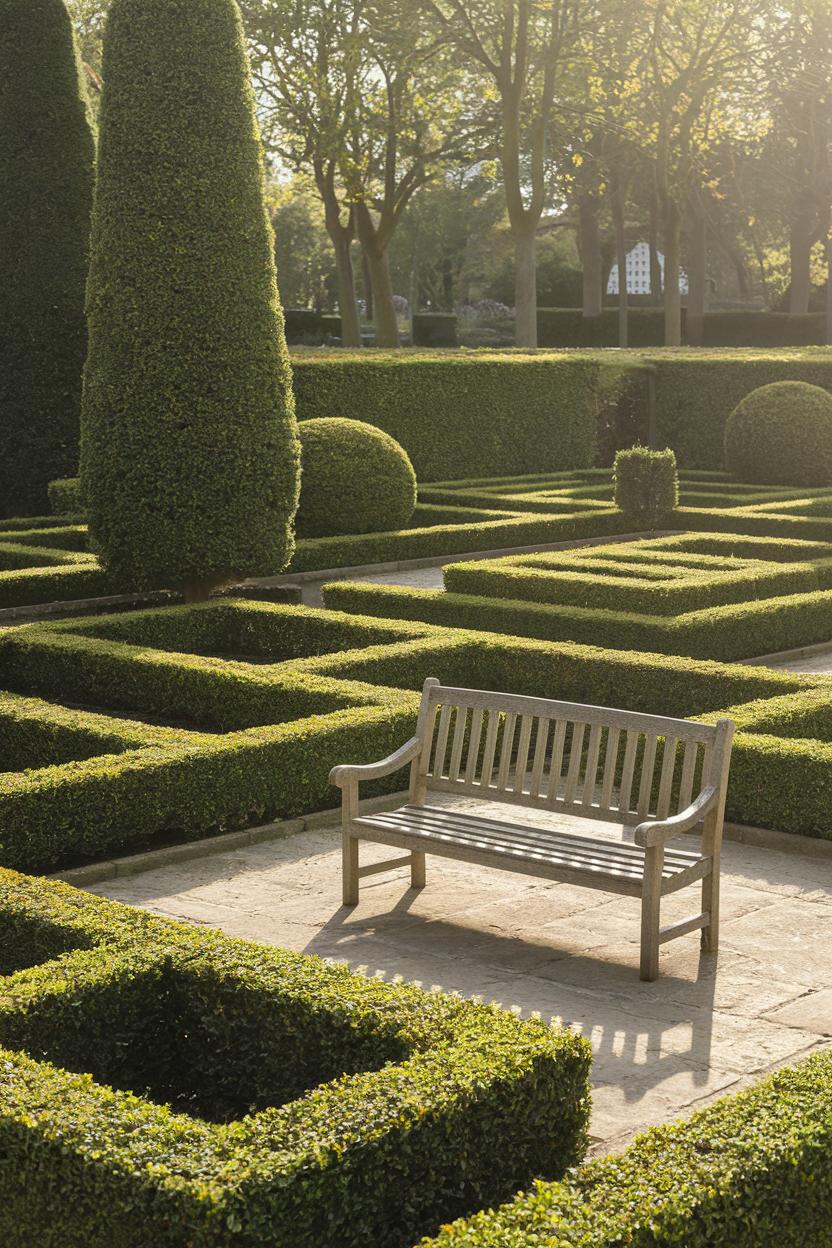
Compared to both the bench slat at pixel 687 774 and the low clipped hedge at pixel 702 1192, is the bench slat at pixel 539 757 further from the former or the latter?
the low clipped hedge at pixel 702 1192

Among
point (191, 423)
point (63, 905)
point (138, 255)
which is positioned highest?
point (138, 255)

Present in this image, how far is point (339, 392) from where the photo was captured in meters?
22.1

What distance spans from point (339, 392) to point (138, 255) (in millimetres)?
8820

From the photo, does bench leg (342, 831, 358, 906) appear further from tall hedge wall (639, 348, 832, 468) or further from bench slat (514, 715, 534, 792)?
tall hedge wall (639, 348, 832, 468)

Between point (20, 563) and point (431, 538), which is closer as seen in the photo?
point (20, 563)

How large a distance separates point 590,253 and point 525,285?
2258 centimetres

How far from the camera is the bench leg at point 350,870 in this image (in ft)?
22.7

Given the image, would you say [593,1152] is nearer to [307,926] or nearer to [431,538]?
[307,926]

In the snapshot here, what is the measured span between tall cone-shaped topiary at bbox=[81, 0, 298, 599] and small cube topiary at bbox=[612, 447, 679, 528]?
6.73 meters

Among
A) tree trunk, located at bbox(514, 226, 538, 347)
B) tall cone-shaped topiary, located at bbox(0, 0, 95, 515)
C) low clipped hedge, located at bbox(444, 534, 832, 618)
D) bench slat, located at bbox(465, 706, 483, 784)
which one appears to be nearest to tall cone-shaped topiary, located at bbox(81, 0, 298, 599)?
low clipped hedge, located at bbox(444, 534, 832, 618)

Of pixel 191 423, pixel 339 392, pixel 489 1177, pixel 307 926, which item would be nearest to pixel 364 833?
pixel 307 926

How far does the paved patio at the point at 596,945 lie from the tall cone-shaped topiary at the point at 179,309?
19.2ft

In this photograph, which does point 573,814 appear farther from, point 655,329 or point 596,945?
point 655,329

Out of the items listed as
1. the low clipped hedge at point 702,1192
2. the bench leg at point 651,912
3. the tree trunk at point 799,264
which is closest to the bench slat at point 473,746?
the bench leg at point 651,912
